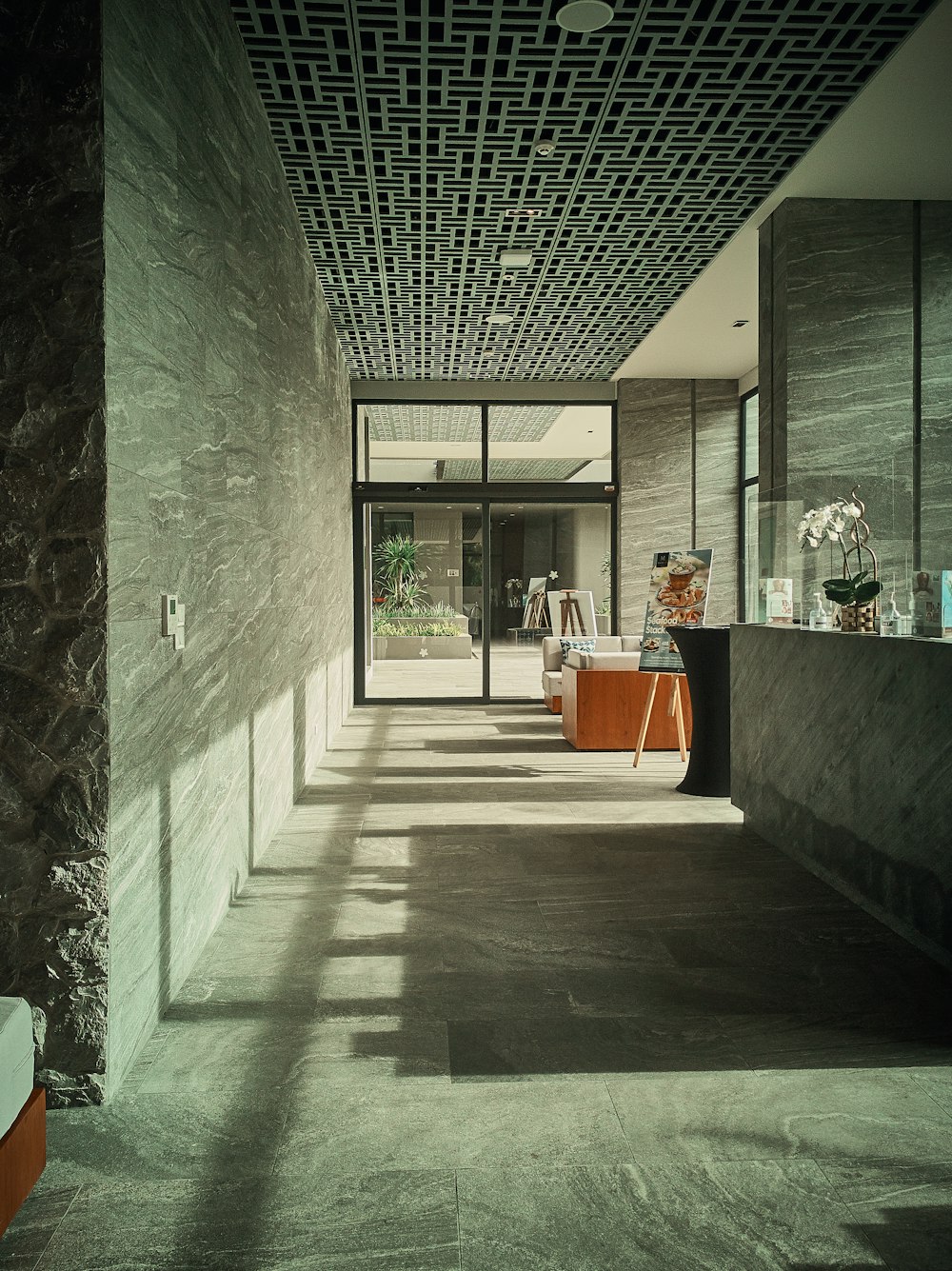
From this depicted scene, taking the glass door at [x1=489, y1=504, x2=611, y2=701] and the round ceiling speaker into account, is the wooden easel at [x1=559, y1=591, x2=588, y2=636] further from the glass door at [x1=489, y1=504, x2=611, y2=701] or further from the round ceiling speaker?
the round ceiling speaker

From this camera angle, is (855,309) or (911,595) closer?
(911,595)

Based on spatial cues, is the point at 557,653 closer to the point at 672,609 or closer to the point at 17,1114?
the point at 672,609

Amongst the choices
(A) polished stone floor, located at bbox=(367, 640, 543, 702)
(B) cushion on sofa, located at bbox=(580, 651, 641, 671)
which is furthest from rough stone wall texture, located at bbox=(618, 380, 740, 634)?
(B) cushion on sofa, located at bbox=(580, 651, 641, 671)

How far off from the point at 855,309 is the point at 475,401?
5.59m

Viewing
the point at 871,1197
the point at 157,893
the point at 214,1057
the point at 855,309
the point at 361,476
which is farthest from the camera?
the point at 361,476

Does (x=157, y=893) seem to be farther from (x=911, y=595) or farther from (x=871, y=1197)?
(x=911, y=595)

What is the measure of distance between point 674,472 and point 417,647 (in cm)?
354

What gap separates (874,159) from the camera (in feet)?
17.7

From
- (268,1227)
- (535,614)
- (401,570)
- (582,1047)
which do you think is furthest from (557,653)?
(268,1227)

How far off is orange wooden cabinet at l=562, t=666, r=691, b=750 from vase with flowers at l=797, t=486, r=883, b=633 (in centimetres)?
355

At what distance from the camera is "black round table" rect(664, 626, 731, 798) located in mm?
6238

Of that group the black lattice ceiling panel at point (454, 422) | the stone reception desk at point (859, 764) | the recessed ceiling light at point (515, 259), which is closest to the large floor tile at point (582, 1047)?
the stone reception desk at point (859, 764)

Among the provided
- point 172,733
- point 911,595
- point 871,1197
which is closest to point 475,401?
point 911,595

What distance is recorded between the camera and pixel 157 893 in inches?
114
